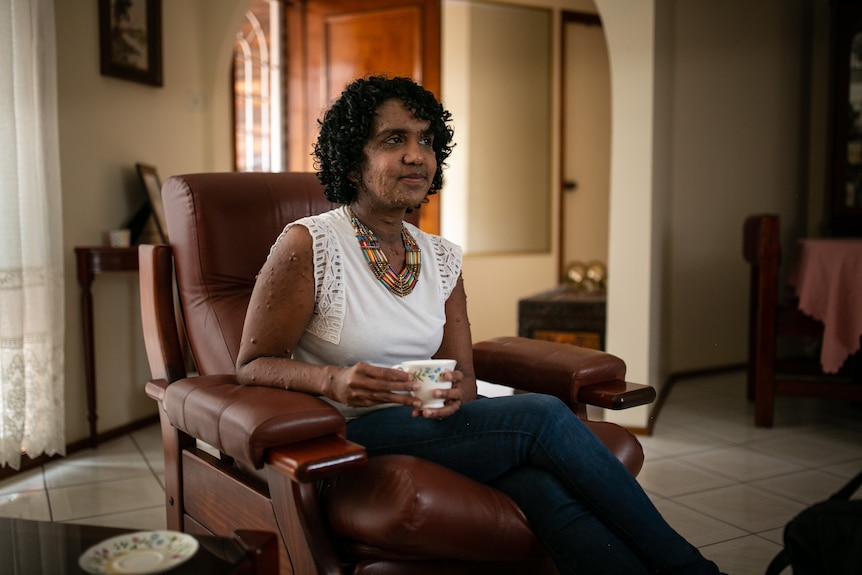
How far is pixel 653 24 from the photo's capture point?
3.16 metres

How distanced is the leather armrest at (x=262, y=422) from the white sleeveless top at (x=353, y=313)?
20cm

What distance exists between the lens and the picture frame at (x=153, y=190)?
3.36 m

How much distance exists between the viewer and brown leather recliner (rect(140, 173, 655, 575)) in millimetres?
1300

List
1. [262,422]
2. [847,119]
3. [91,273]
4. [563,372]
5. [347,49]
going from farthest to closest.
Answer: [347,49], [847,119], [91,273], [563,372], [262,422]

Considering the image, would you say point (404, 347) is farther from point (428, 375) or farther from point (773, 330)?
point (773, 330)

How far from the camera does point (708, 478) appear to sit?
9.17ft

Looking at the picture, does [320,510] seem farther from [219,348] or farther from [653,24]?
[653,24]

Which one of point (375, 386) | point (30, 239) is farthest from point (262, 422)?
point (30, 239)

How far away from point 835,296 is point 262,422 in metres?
2.73

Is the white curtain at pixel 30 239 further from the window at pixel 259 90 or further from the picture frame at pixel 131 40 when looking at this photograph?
the window at pixel 259 90

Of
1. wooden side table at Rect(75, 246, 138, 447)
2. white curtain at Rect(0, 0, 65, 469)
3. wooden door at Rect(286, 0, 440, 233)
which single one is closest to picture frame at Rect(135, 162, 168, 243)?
wooden side table at Rect(75, 246, 138, 447)

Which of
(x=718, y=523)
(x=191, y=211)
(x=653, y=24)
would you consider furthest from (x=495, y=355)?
(x=653, y=24)

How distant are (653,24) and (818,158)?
2.23 m

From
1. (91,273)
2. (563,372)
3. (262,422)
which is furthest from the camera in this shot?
(91,273)
